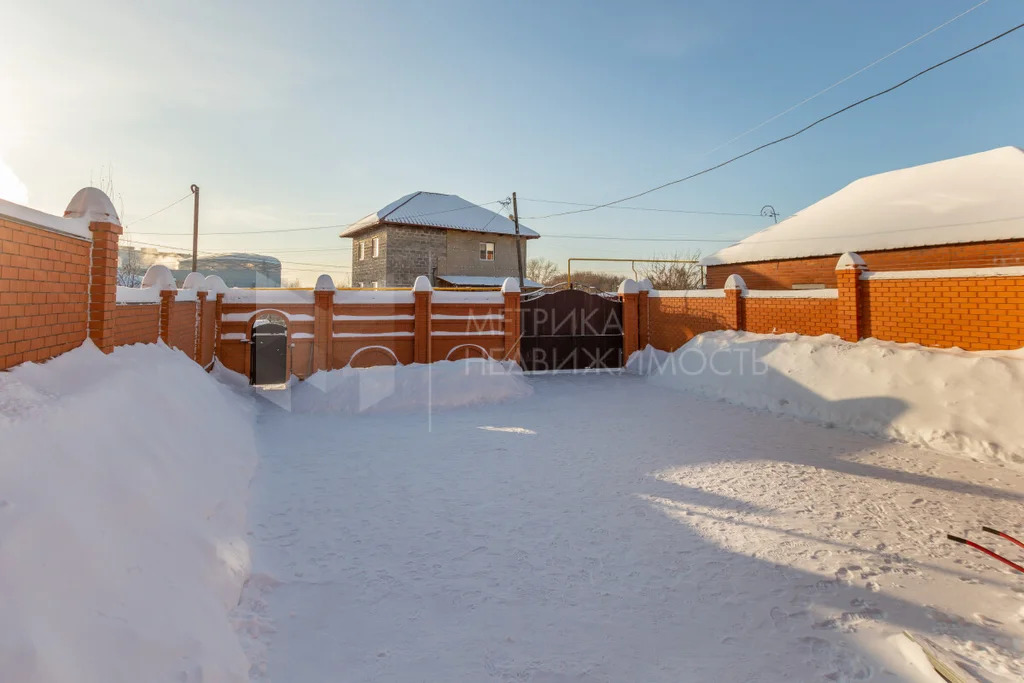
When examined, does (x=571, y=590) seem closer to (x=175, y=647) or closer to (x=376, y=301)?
(x=175, y=647)

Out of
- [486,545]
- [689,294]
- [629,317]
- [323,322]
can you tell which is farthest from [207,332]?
[689,294]

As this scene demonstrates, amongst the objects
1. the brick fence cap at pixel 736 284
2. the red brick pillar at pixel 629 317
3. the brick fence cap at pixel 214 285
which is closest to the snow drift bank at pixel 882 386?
the brick fence cap at pixel 736 284

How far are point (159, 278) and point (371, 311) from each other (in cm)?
396

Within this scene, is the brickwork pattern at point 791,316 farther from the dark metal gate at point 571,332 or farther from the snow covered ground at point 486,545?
the dark metal gate at point 571,332

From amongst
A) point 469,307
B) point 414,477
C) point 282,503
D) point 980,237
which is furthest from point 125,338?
point 980,237

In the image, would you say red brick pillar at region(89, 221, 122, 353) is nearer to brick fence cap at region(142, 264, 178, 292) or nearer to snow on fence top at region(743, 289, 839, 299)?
brick fence cap at region(142, 264, 178, 292)

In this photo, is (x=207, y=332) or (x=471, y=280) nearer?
(x=207, y=332)

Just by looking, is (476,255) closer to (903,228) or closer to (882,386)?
(903,228)

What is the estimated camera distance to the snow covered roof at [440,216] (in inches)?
921

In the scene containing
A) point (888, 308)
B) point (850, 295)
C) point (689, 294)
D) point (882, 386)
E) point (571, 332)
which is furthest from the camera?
point (571, 332)

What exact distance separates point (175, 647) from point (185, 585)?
57 cm

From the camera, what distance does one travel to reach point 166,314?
7.69 metres

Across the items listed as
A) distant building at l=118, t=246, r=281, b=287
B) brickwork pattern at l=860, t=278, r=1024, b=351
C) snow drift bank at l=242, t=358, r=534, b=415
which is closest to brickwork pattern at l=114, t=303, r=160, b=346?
snow drift bank at l=242, t=358, r=534, b=415

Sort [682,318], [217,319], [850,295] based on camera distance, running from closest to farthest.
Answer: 1. [850,295]
2. [217,319]
3. [682,318]
